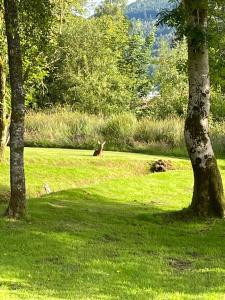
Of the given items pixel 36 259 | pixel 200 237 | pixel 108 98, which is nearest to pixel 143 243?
pixel 200 237

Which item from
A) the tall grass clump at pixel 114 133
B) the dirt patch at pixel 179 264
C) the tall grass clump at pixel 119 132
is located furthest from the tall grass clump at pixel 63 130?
the dirt patch at pixel 179 264

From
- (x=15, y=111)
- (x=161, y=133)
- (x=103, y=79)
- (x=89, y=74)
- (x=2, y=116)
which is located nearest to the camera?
(x=15, y=111)

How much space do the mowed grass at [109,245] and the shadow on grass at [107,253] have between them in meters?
0.01

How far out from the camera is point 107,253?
10.7 m

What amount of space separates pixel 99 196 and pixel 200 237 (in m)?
6.30

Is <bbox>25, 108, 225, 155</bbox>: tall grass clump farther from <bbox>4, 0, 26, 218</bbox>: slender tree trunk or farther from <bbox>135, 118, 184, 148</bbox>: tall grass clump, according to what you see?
<bbox>4, 0, 26, 218</bbox>: slender tree trunk

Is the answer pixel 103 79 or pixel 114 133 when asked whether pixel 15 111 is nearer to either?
pixel 114 133

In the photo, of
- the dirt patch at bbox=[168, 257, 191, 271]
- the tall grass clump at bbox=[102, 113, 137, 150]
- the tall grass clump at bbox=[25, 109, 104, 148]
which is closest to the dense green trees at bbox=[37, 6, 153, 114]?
the tall grass clump at bbox=[25, 109, 104, 148]

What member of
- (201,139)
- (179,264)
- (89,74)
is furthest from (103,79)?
(179,264)

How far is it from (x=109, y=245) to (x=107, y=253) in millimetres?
821

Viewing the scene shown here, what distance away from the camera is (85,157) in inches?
991

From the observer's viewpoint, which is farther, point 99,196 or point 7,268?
point 99,196

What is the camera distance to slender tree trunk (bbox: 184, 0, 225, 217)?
1478cm

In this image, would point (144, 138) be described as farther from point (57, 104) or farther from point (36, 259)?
point (36, 259)
